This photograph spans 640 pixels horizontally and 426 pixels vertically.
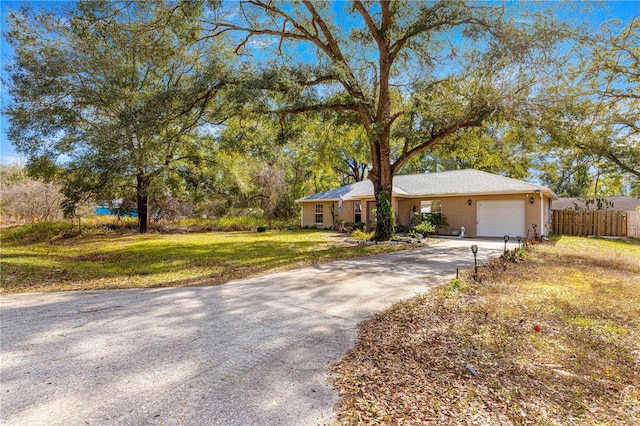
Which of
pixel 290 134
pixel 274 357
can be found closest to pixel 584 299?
pixel 274 357

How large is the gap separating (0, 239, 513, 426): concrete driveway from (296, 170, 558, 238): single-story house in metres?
11.9

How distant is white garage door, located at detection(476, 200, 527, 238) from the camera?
50.0 feet

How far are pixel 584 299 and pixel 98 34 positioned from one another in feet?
40.8

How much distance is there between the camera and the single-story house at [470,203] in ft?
49.0

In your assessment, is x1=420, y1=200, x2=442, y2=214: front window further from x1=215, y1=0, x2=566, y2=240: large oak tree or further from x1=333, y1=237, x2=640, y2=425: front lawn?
x1=333, y1=237, x2=640, y2=425: front lawn

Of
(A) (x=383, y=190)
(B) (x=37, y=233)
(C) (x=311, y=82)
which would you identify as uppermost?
(C) (x=311, y=82)

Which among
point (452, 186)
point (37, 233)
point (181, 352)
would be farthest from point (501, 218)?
point (37, 233)

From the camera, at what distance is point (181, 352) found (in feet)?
10.4

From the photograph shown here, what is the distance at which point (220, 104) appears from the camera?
1090 cm

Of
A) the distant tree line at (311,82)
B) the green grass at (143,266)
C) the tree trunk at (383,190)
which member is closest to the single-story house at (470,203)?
the distant tree line at (311,82)

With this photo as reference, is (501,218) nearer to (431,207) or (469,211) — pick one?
(469,211)

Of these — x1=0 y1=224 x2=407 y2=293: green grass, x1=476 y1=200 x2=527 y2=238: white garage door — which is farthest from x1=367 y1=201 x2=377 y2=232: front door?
x1=0 y1=224 x2=407 y2=293: green grass

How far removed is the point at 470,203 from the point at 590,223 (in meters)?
6.81

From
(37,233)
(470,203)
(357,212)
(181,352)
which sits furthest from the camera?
(357,212)
